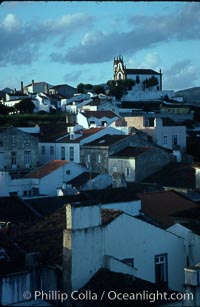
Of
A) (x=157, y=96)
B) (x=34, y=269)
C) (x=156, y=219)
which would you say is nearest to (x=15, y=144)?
(x=156, y=219)

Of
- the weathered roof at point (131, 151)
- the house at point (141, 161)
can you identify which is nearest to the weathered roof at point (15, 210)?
the house at point (141, 161)

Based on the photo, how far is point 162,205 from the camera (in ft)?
70.5

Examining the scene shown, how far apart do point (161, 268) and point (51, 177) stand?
66.7 feet

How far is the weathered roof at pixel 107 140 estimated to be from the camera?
1608 inches

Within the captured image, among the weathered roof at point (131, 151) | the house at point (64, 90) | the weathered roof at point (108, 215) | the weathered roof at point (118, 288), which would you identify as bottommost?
the weathered roof at point (118, 288)

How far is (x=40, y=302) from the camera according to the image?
32.5ft

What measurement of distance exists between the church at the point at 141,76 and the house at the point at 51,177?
6804cm

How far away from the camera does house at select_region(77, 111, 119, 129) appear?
54.8 m

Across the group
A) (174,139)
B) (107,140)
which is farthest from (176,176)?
(174,139)

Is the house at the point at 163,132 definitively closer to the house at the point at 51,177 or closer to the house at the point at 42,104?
the house at the point at 51,177

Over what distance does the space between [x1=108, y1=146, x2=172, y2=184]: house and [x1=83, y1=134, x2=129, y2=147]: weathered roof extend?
1.73 metres

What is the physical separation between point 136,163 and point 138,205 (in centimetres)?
1917

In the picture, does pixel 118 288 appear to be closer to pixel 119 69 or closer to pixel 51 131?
pixel 51 131

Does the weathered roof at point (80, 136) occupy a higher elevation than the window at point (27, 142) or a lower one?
higher
